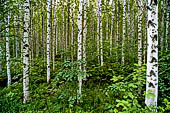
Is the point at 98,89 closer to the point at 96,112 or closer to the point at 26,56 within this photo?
the point at 96,112

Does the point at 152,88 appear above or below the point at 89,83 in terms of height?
above

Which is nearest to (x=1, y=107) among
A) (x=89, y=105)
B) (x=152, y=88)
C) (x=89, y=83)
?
(x=89, y=105)

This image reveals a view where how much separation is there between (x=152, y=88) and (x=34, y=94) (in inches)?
203

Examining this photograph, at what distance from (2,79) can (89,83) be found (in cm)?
595

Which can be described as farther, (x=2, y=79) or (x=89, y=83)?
(x=2, y=79)

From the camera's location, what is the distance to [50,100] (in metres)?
5.46

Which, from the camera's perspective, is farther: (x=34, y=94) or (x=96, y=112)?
(x=34, y=94)

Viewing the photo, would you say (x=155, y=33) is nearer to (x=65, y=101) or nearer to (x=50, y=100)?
(x=65, y=101)

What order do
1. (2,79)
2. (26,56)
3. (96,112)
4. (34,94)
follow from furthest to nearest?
(2,79) < (34,94) < (26,56) < (96,112)

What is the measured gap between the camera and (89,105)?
4.94 m

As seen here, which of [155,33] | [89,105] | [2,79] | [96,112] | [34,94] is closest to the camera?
[155,33]

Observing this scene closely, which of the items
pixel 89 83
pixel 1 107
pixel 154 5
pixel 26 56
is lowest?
pixel 1 107

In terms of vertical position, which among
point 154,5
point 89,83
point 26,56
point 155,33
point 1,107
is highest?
point 154,5

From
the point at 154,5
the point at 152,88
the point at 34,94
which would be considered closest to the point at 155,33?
the point at 154,5
